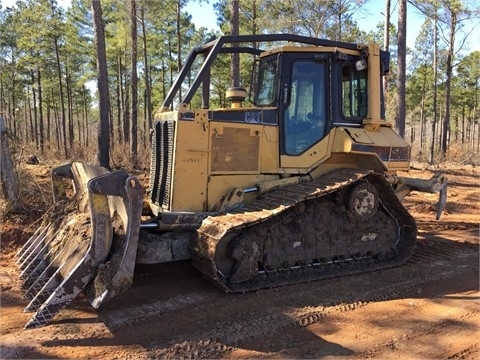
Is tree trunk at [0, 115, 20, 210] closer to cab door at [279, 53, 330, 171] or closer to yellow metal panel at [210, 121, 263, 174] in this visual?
yellow metal panel at [210, 121, 263, 174]

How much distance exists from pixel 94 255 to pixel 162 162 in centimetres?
165

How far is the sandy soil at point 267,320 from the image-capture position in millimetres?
3889

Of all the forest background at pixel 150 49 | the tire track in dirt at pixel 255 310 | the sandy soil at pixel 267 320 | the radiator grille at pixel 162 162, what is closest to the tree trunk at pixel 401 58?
the forest background at pixel 150 49

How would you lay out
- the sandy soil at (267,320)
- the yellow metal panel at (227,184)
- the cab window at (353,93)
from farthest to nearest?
the cab window at (353,93), the yellow metal panel at (227,184), the sandy soil at (267,320)

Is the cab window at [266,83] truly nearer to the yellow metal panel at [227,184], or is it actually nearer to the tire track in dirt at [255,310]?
the yellow metal panel at [227,184]

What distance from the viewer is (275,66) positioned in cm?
616

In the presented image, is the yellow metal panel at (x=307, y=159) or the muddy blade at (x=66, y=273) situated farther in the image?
the yellow metal panel at (x=307, y=159)

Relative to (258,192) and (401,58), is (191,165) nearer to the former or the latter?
(258,192)

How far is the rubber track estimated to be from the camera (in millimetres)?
5004

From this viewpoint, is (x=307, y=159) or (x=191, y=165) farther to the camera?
(x=307, y=159)

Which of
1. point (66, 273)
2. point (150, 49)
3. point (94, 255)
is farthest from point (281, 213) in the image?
point (150, 49)

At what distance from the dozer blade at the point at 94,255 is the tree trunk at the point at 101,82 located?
863cm

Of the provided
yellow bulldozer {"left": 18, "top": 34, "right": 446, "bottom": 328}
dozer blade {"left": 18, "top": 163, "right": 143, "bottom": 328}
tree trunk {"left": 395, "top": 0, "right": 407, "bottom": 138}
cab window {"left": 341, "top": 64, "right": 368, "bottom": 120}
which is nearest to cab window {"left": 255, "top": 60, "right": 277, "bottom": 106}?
yellow bulldozer {"left": 18, "top": 34, "right": 446, "bottom": 328}

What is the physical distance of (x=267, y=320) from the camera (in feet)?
14.6
